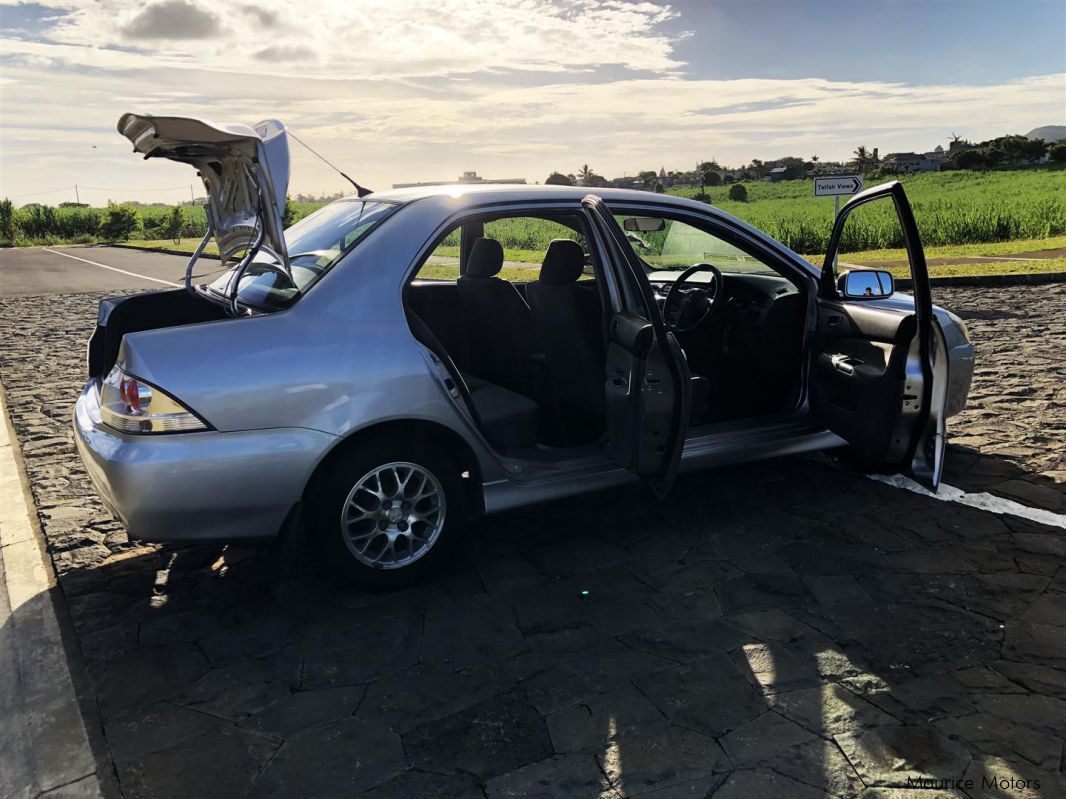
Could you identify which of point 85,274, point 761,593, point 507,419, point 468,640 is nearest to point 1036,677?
point 761,593

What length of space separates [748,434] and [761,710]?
1.88m

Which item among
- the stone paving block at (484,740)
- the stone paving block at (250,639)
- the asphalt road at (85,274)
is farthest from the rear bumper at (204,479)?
the asphalt road at (85,274)

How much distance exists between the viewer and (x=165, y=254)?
33.0 m

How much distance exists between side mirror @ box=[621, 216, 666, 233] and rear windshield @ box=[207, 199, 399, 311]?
4.84ft

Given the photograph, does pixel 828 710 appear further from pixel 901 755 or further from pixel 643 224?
pixel 643 224

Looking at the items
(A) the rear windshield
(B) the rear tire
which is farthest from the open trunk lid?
(B) the rear tire

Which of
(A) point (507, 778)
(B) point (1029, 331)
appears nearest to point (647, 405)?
(A) point (507, 778)

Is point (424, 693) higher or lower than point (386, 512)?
lower

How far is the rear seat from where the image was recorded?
3822 millimetres

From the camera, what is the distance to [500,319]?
4.41m

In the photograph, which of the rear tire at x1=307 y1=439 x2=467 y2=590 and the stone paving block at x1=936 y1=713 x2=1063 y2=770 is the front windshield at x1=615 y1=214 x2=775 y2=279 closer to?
the rear tire at x1=307 y1=439 x2=467 y2=590

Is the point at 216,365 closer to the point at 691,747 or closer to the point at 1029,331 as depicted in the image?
the point at 691,747

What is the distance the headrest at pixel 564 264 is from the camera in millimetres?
4113

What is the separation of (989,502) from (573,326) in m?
2.38
